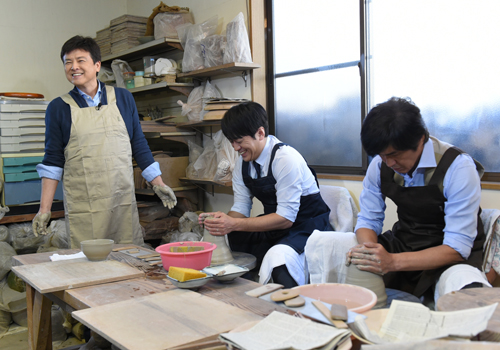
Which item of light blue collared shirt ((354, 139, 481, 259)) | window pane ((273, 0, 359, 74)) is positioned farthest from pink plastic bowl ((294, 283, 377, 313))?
window pane ((273, 0, 359, 74))

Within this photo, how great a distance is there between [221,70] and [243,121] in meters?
1.51

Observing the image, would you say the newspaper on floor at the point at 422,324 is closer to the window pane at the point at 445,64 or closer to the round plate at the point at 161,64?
the window pane at the point at 445,64

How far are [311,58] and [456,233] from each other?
204cm

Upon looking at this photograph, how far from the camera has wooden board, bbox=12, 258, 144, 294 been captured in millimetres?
1693

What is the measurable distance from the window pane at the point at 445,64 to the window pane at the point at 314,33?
6.9 inches

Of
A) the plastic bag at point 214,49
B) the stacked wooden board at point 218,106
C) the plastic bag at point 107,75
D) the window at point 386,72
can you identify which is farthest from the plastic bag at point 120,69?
the window at point 386,72

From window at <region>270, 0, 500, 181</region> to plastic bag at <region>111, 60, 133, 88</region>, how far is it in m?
1.65

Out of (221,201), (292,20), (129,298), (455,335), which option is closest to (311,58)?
(292,20)

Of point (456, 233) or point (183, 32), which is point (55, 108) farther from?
point (456, 233)

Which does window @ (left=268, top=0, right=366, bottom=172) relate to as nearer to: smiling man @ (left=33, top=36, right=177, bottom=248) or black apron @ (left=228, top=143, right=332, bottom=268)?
black apron @ (left=228, top=143, right=332, bottom=268)

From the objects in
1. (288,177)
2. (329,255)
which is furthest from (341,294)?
(288,177)

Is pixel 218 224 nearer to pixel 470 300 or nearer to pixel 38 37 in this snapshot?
pixel 470 300

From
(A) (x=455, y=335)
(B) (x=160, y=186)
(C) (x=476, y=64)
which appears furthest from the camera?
(B) (x=160, y=186)

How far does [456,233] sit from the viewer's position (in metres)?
1.79
